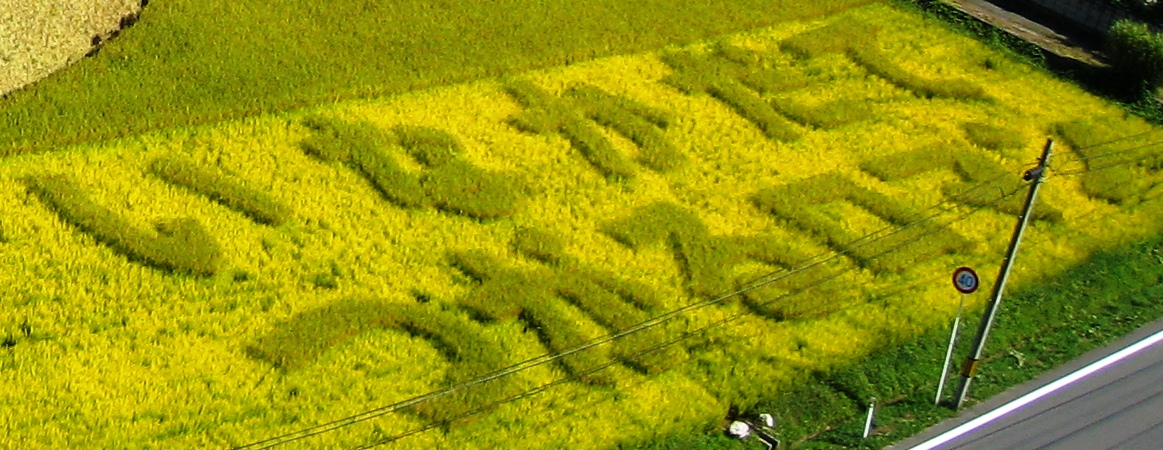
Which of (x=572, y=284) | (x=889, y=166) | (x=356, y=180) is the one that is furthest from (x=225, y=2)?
(x=889, y=166)

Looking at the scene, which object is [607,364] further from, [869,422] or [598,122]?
[598,122]

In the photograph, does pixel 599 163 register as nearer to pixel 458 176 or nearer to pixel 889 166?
pixel 458 176

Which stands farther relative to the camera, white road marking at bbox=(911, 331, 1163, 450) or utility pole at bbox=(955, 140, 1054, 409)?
white road marking at bbox=(911, 331, 1163, 450)

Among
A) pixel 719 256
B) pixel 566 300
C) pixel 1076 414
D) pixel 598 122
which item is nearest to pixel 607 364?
pixel 566 300

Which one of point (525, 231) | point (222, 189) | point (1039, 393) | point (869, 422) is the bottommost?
point (1039, 393)

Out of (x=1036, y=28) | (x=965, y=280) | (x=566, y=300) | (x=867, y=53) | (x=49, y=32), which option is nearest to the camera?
(x=965, y=280)

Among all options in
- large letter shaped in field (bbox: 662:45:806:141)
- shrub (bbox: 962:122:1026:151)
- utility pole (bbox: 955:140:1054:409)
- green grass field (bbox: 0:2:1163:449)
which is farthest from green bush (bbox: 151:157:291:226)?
shrub (bbox: 962:122:1026:151)

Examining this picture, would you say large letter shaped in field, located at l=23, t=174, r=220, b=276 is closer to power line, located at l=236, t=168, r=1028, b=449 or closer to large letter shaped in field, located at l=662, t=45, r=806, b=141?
Result: power line, located at l=236, t=168, r=1028, b=449
